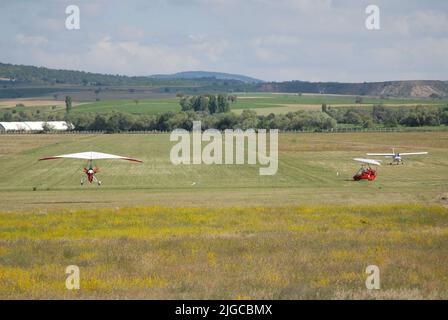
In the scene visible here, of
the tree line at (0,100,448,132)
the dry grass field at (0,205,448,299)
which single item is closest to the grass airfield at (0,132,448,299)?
the dry grass field at (0,205,448,299)

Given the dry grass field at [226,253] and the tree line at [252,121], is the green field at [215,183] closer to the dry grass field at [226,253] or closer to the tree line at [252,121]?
the dry grass field at [226,253]

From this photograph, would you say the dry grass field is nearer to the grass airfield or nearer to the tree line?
the grass airfield

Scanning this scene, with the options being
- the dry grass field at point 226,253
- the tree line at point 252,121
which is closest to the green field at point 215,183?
the dry grass field at point 226,253

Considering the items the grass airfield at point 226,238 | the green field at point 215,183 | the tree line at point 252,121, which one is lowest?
the tree line at point 252,121

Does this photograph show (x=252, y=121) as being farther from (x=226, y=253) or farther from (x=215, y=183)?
(x=226, y=253)

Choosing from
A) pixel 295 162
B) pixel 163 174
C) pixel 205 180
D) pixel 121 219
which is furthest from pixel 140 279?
pixel 295 162

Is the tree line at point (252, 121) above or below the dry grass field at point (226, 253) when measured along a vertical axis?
below

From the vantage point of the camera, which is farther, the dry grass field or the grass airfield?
the grass airfield

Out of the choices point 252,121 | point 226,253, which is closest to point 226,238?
point 226,253

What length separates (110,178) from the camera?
179ft

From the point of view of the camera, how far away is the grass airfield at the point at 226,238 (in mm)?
17172

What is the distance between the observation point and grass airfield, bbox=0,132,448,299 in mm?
17172
